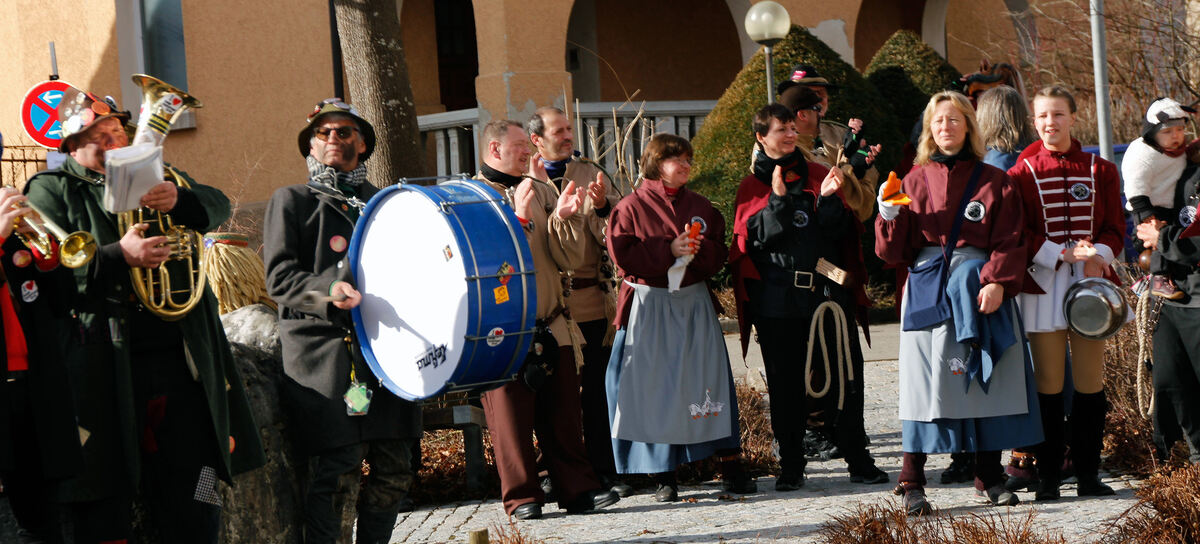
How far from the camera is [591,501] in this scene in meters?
6.61

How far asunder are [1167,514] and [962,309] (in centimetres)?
151

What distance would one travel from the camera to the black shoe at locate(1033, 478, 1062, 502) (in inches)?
242

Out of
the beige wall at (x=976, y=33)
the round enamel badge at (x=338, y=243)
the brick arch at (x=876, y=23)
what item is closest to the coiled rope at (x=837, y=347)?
the round enamel badge at (x=338, y=243)

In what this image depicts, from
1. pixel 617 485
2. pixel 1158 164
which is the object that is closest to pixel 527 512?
pixel 617 485

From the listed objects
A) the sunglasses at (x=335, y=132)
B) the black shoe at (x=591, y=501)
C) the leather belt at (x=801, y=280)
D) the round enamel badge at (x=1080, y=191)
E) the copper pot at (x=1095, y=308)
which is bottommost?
the black shoe at (x=591, y=501)

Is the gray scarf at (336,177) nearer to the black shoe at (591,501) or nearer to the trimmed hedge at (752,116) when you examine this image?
the black shoe at (591,501)

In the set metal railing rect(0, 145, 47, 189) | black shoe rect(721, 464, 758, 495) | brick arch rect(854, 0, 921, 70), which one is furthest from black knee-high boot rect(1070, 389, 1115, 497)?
brick arch rect(854, 0, 921, 70)

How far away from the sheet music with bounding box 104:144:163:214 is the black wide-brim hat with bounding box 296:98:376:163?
3.59 feet

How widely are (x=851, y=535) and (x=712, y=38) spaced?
15038 millimetres

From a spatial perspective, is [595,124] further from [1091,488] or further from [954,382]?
[1091,488]

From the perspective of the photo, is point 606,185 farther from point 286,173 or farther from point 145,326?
point 286,173

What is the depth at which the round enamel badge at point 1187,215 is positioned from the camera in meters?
6.17

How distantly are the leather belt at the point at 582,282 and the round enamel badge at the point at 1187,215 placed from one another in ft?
9.19

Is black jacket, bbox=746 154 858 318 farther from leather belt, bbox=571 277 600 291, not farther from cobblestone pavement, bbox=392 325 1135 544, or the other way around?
cobblestone pavement, bbox=392 325 1135 544
